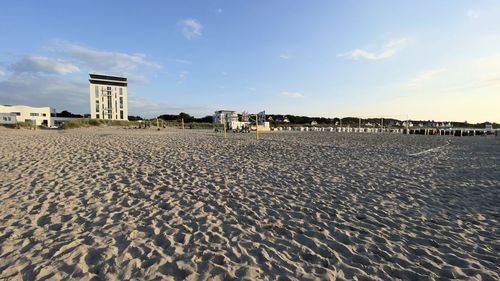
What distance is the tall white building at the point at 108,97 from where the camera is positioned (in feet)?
240

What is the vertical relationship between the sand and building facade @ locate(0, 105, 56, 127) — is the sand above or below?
below

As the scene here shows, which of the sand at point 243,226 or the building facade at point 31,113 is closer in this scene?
the sand at point 243,226

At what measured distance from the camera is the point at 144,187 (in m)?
6.19

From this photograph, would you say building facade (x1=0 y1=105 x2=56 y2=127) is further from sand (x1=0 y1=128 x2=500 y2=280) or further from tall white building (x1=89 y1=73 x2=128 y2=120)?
sand (x1=0 y1=128 x2=500 y2=280)

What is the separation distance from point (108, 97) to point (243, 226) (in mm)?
81700

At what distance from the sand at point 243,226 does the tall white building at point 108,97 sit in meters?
74.0

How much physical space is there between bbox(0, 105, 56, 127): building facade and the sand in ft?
241

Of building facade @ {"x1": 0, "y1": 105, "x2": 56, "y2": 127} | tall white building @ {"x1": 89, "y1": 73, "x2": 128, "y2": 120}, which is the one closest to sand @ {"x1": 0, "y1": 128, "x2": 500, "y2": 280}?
building facade @ {"x1": 0, "y1": 105, "x2": 56, "y2": 127}

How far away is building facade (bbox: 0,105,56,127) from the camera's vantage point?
65000 millimetres

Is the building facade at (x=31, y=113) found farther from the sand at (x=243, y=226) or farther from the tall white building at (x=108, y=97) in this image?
the sand at (x=243, y=226)

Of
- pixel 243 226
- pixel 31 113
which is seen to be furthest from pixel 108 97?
pixel 243 226

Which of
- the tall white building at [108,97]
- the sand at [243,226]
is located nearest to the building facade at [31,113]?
the tall white building at [108,97]

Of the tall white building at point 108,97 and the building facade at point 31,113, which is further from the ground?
the tall white building at point 108,97

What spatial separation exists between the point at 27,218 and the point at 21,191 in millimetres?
1873
